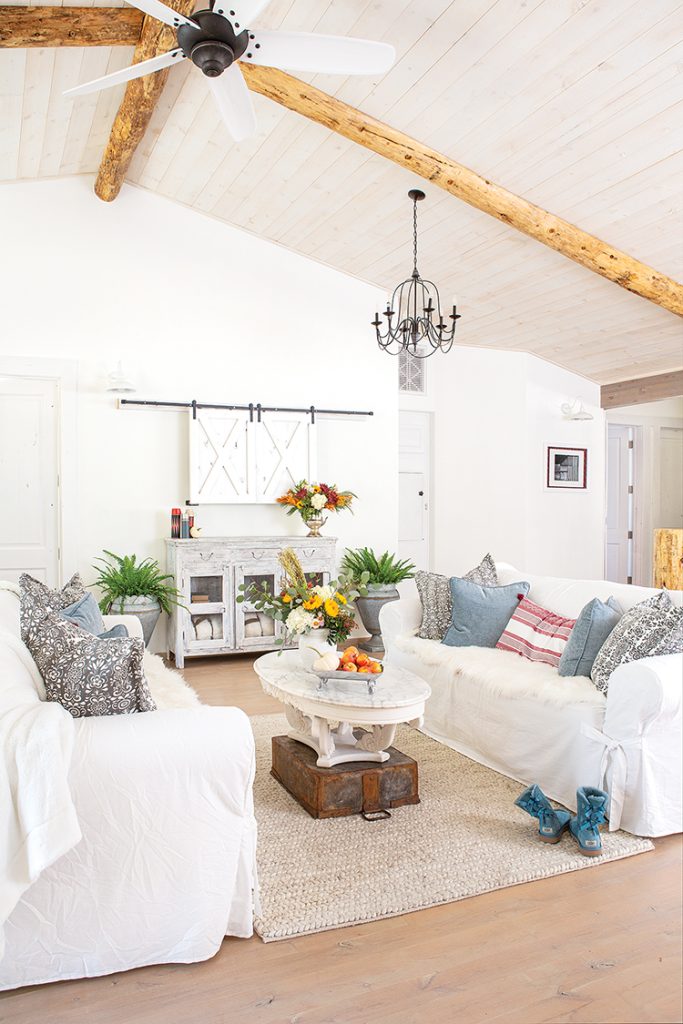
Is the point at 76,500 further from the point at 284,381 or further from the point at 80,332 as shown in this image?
the point at 284,381

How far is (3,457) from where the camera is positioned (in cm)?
529

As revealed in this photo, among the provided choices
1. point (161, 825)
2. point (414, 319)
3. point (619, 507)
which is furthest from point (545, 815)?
point (619, 507)

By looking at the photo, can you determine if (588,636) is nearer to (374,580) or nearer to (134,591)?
(374,580)

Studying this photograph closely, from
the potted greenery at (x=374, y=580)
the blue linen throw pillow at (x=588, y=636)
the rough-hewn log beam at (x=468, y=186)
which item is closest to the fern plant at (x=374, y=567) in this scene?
the potted greenery at (x=374, y=580)

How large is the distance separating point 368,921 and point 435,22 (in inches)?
144

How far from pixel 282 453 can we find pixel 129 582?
5.11 feet

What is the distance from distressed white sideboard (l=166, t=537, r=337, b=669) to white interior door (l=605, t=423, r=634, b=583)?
426 centimetres

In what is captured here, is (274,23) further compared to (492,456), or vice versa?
(492,456)

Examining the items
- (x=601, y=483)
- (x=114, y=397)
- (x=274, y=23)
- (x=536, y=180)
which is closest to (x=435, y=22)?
(x=274, y=23)

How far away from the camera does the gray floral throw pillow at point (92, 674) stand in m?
2.02

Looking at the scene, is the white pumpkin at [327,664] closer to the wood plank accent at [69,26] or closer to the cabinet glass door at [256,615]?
the cabinet glass door at [256,615]

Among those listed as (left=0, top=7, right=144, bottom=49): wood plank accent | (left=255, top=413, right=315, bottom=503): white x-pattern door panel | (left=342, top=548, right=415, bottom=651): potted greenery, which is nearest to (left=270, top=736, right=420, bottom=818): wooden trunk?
(left=342, top=548, right=415, bottom=651): potted greenery

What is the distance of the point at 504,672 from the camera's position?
→ 3340 mm

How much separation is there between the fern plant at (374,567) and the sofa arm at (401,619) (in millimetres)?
1766
